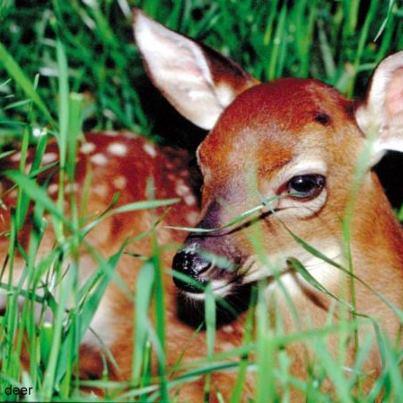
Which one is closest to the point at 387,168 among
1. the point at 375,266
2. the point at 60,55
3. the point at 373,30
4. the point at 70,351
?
the point at 373,30

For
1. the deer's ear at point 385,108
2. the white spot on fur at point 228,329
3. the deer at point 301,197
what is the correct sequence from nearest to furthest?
1. the deer at point 301,197
2. the deer's ear at point 385,108
3. the white spot on fur at point 228,329

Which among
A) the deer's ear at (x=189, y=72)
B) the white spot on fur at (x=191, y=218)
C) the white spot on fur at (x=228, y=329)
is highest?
the deer's ear at (x=189, y=72)

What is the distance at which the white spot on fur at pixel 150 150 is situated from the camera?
405 centimetres

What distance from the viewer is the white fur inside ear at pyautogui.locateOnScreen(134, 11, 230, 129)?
365cm

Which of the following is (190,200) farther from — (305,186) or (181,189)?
(305,186)

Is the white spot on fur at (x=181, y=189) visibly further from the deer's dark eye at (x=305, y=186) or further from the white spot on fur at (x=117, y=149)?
the deer's dark eye at (x=305, y=186)

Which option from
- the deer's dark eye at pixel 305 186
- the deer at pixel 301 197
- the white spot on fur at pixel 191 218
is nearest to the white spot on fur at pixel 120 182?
the white spot on fur at pixel 191 218

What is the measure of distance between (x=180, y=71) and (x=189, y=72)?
3 centimetres

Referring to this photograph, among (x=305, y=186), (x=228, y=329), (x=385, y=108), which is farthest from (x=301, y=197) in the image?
(x=228, y=329)

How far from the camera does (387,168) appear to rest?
422cm

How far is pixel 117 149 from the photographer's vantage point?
4.02 metres

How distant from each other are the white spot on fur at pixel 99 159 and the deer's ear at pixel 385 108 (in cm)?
101

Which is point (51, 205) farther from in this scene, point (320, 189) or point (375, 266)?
point (375, 266)

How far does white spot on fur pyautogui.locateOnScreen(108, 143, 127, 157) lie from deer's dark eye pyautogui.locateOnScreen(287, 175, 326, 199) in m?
0.99
